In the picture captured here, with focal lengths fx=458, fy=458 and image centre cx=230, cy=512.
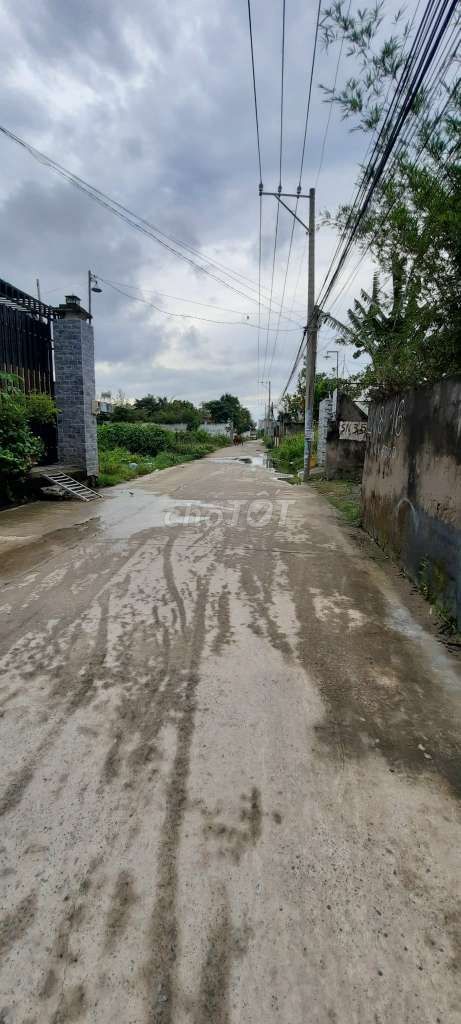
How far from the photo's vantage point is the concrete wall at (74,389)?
10023 millimetres

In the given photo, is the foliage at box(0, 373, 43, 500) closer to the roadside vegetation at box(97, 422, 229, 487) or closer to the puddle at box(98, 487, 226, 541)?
the puddle at box(98, 487, 226, 541)

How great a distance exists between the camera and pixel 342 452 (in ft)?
46.4

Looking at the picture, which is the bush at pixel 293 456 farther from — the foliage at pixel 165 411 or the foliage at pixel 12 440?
the foliage at pixel 165 411

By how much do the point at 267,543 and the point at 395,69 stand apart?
15.6ft

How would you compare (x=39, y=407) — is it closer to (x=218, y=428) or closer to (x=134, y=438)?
(x=134, y=438)

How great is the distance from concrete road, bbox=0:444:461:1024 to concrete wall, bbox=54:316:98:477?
7448mm

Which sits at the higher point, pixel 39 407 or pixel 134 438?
pixel 39 407

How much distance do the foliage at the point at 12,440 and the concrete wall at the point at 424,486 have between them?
550cm

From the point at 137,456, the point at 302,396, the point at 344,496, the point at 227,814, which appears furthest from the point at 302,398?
the point at 227,814

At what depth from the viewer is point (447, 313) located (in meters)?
4.24

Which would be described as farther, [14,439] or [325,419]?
[325,419]

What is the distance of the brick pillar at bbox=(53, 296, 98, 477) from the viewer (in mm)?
10008

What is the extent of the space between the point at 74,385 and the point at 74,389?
0.09m

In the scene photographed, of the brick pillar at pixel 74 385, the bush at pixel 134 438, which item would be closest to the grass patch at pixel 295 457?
the bush at pixel 134 438
